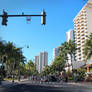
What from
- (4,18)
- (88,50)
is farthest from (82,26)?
(4,18)

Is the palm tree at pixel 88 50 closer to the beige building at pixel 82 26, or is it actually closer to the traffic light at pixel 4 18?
the traffic light at pixel 4 18

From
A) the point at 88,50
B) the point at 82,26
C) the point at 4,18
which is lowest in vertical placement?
the point at 4,18

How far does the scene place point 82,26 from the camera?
410 feet

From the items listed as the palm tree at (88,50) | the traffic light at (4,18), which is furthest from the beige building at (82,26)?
the traffic light at (4,18)

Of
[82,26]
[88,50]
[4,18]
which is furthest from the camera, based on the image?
[82,26]

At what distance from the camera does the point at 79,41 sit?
127 meters

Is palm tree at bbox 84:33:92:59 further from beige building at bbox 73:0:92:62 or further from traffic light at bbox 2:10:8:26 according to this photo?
beige building at bbox 73:0:92:62

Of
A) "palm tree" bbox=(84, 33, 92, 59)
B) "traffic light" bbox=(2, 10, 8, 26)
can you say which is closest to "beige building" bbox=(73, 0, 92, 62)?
"palm tree" bbox=(84, 33, 92, 59)

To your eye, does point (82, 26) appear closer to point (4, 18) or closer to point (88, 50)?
point (88, 50)

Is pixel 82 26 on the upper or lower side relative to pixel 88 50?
upper

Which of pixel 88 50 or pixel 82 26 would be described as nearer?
pixel 88 50

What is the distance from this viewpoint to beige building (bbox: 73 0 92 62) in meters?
116

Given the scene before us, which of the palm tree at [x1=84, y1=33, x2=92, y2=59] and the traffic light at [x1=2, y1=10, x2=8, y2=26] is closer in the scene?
the traffic light at [x1=2, y1=10, x2=8, y2=26]

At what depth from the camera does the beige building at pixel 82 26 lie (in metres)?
116
